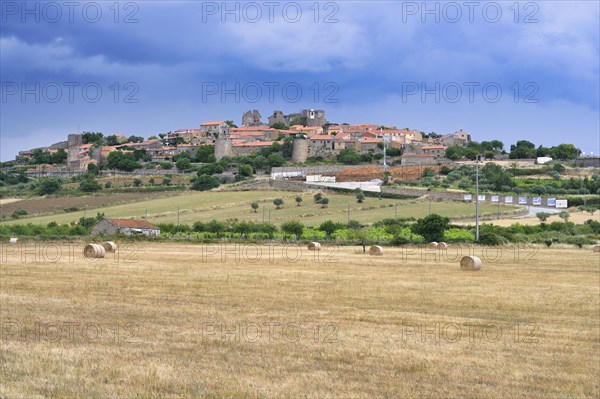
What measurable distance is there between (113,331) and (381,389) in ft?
17.9

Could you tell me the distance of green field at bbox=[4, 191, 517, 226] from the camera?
201 feet

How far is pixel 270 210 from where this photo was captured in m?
68.3

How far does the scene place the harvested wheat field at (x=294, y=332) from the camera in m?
9.90

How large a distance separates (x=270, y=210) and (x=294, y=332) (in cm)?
5515

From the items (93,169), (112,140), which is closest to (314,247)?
(93,169)

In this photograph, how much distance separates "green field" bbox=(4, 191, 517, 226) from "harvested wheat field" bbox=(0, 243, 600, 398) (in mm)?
35015

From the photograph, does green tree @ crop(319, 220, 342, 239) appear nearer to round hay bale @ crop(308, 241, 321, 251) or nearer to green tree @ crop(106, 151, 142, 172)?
round hay bale @ crop(308, 241, 321, 251)

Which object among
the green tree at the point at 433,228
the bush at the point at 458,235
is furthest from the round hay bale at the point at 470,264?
the green tree at the point at 433,228

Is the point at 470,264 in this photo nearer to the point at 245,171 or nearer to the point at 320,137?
the point at 245,171

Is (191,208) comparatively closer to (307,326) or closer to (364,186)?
(364,186)

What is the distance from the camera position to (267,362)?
431 inches

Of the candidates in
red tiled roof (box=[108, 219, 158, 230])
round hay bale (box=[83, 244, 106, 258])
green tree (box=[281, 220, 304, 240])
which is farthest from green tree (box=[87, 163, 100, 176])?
round hay bale (box=[83, 244, 106, 258])

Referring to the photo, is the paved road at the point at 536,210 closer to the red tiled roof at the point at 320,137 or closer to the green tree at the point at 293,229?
the green tree at the point at 293,229

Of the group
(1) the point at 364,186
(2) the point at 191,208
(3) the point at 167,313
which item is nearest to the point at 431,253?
(3) the point at 167,313
